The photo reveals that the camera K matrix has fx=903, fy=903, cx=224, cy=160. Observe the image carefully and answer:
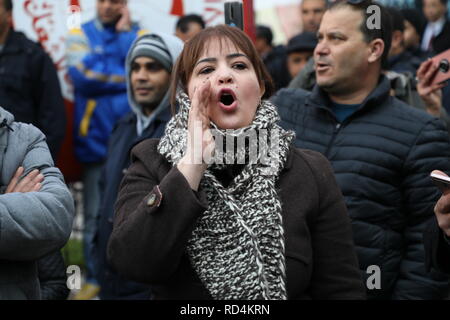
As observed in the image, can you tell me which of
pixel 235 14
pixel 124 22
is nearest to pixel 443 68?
pixel 235 14

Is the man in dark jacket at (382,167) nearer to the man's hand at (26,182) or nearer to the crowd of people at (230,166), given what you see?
the crowd of people at (230,166)

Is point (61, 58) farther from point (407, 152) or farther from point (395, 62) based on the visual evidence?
point (407, 152)

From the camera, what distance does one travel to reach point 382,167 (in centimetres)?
426

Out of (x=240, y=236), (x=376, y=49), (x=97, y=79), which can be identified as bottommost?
(x=97, y=79)

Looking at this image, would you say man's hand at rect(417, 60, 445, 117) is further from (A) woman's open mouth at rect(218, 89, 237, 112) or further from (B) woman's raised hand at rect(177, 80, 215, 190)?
(B) woman's raised hand at rect(177, 80, 215, 190)

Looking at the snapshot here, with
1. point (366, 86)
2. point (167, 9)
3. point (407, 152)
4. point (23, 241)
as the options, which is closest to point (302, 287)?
point (23, 241)

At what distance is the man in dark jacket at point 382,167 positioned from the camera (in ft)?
13.9

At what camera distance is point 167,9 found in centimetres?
725

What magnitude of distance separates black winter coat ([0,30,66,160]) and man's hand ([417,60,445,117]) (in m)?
2.77

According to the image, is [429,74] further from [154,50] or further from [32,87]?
[32,87]

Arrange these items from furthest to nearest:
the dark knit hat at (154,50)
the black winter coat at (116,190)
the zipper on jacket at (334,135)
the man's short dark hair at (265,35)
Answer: the man's short dark hair at (265,35) < the dark knit hat at (154,50) < the black winter coat at (116,190) < the zipper on jacket at (334,135)

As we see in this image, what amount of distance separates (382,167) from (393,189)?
119mm

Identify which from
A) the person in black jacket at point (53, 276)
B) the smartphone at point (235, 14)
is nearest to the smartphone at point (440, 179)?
the smartphone at point (235, 14)

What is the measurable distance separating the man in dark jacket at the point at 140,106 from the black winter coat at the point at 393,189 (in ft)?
4.30
